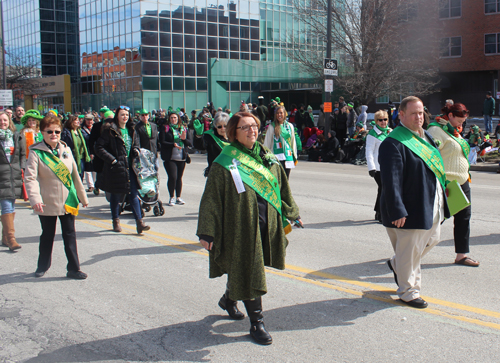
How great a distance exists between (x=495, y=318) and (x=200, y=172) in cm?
1204

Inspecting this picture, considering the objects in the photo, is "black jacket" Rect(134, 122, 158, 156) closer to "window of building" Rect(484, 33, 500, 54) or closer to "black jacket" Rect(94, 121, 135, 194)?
"black jacket" Rect(94, 121, 135, 194)

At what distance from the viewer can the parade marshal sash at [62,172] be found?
18.2 ft

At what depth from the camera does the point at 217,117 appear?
6422mm

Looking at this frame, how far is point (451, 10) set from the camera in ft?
131

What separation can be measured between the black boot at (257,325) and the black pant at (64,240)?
255cm

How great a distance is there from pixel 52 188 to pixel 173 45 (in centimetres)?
3964

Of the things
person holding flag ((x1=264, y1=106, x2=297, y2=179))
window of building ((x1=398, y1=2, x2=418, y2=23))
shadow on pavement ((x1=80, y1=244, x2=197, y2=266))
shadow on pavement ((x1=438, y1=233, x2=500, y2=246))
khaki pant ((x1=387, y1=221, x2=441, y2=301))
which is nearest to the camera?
khaki pant ((x1=387, y1=221, x2=441, y2=301))

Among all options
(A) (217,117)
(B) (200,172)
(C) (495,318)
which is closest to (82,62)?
(B) (200,172)

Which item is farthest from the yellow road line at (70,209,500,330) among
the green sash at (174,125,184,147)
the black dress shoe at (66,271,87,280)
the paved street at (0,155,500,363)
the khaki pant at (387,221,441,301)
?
the green sash at (174,125,184,147)

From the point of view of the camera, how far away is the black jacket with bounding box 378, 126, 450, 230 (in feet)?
13.9

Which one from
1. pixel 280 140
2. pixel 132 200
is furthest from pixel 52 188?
pixel 280 140

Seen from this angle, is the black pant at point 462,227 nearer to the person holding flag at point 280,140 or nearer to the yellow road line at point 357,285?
the yellow road line at point 357,285

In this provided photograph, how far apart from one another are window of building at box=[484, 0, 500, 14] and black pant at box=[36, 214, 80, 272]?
40296 millimetres

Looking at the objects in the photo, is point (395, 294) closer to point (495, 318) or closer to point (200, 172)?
point (495, 318)
